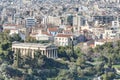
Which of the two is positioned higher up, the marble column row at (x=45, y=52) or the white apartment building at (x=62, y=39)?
the marble column row at (x=45, y=52)

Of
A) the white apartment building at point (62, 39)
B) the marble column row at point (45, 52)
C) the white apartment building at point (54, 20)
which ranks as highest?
the marble column row at point (45, 52)

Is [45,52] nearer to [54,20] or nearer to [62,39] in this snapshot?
[62,39]

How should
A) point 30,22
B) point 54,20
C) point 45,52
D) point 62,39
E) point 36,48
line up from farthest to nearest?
1. point 54,20
2. point 30,22
3. point 62,39
4. point 36,48
5. point 45,52

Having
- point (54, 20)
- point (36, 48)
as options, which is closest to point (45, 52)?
point (36, 48)

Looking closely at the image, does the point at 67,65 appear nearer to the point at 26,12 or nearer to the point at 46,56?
the point at 46,56

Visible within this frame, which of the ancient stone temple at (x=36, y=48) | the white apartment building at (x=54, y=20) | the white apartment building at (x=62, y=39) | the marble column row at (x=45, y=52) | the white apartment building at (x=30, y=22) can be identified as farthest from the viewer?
the white apartment building at (x=54, y=20)

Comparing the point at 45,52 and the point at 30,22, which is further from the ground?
the point at 45,52

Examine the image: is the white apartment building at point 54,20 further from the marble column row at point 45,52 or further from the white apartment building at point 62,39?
the marble column row at point 45,52

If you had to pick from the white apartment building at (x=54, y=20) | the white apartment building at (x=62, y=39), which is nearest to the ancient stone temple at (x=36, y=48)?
the white apartment building at (x=62, y=39)

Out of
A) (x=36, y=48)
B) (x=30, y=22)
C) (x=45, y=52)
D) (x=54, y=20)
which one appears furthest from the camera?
(x=54, y=20)

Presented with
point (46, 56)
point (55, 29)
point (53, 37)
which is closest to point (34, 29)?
point (55, 29)

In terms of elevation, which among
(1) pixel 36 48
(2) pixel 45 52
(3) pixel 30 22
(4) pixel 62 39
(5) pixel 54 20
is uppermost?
(1) pixel 36 48
